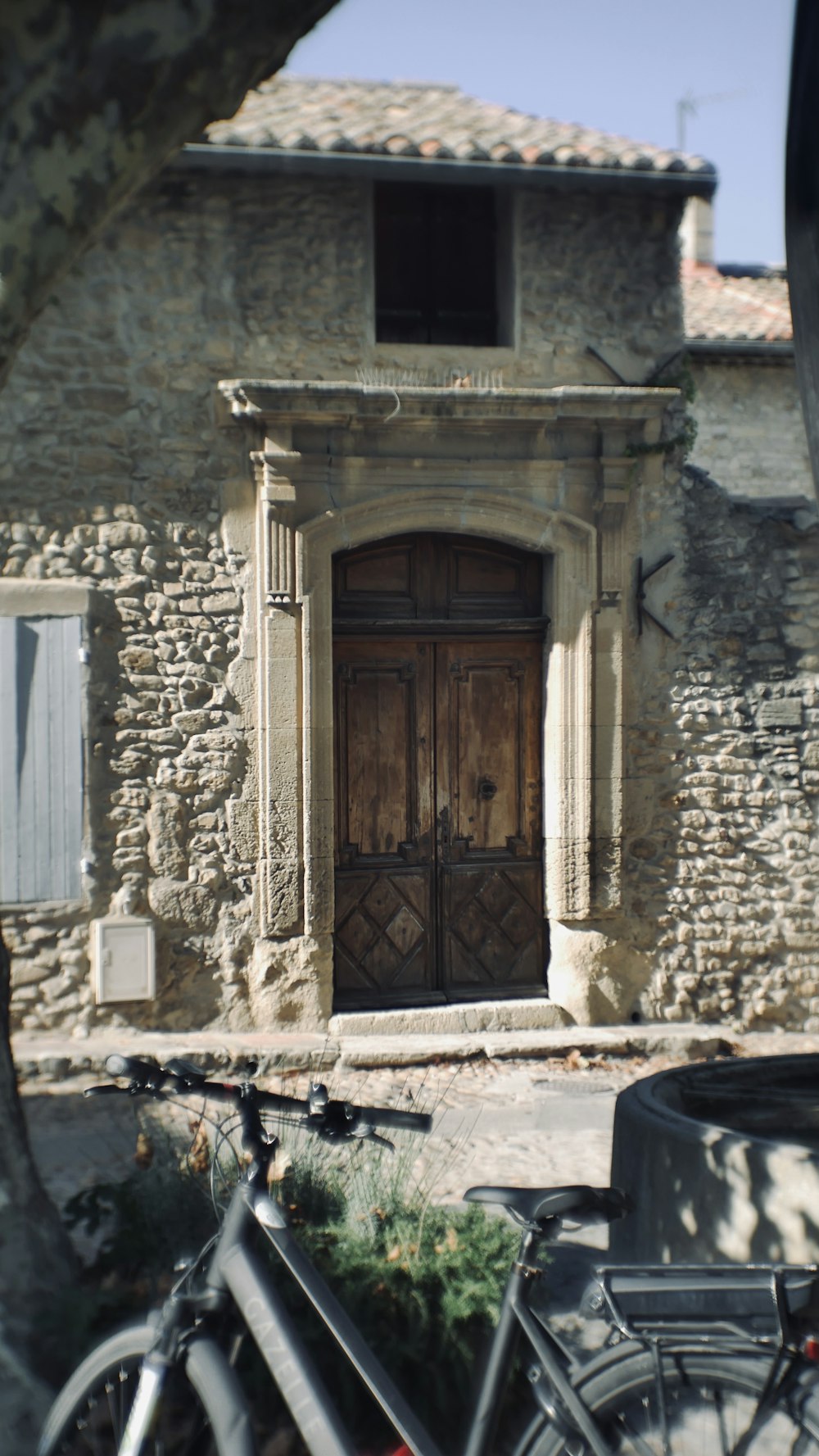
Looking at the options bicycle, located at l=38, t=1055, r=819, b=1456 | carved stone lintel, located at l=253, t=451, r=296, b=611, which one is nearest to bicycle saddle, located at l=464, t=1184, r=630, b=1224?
bicycle, located at l=38, t=1055, r=819, b=1456

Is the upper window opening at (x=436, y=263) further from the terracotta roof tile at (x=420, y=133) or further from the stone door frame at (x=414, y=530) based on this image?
the stone door frame at (x=414, y=530)

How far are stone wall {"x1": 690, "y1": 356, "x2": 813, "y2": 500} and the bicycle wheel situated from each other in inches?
418

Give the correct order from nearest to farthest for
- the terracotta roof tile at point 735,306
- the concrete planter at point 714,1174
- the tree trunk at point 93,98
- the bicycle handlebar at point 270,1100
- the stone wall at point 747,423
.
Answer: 1. the bicycle handlebar at point 270,1100
2. the tree trunk at point 93,98
3. the concrete planter at point 714,1174
4. the terracotta roof tile at point 735,306
5. the stone wall at point 747,423

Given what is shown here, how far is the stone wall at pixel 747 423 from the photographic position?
11891 mm

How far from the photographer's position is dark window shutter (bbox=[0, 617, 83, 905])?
6.82 metres

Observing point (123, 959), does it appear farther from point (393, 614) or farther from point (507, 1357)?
point (507, 1357)

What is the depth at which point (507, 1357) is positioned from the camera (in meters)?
2.26

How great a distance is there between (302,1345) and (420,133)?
6.55 meters

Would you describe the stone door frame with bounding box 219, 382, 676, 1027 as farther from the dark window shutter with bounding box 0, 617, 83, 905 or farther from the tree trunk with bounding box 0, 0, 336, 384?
the tree trunk with bounding box 0, 0, 336, 384

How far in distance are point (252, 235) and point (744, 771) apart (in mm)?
4007

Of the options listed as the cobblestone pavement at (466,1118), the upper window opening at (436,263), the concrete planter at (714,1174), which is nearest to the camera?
the concrete planter at (714,1174)

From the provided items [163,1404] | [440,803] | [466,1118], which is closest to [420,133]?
[440,803]

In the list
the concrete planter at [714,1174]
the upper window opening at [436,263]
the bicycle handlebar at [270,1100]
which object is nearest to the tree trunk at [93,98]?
the bicycle handlebar at [270,1100]

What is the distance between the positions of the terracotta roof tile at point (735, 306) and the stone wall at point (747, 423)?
1.01 ft
